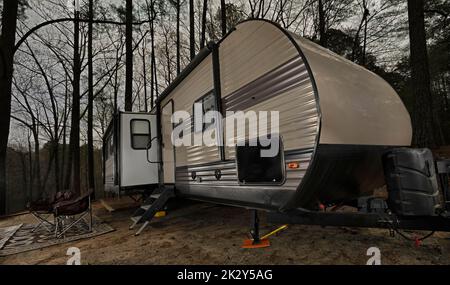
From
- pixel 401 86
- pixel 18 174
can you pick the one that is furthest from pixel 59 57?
pixel 18 174

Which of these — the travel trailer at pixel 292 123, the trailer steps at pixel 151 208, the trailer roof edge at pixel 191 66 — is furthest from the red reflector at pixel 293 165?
the trailer steps at pixel 151 208

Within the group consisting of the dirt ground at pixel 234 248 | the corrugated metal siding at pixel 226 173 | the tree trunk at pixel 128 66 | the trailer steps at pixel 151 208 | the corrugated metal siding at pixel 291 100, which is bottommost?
the dirt ground at pixel 234 248

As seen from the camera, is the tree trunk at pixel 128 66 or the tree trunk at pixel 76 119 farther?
the tree trunk at pixel 76 119

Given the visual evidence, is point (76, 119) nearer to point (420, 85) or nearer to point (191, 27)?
point (191, 27)

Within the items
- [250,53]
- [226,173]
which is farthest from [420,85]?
[226,173]

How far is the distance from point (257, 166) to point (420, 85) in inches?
249

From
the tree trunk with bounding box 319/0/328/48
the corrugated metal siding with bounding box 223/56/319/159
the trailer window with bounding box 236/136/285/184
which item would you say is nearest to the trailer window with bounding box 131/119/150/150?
the trailer window with bounding box 236/136/285/184

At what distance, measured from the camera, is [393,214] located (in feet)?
8.84

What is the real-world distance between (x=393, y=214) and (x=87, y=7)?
58.5ft

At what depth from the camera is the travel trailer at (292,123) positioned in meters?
2.54

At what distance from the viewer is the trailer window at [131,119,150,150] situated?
6590 mm

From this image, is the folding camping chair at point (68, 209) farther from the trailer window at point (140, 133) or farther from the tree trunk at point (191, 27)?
the tree trunk at point (191, 27)

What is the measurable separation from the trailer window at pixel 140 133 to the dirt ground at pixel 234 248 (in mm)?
2262

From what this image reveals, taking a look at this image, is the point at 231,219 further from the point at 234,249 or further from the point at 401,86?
the point at 401,86
